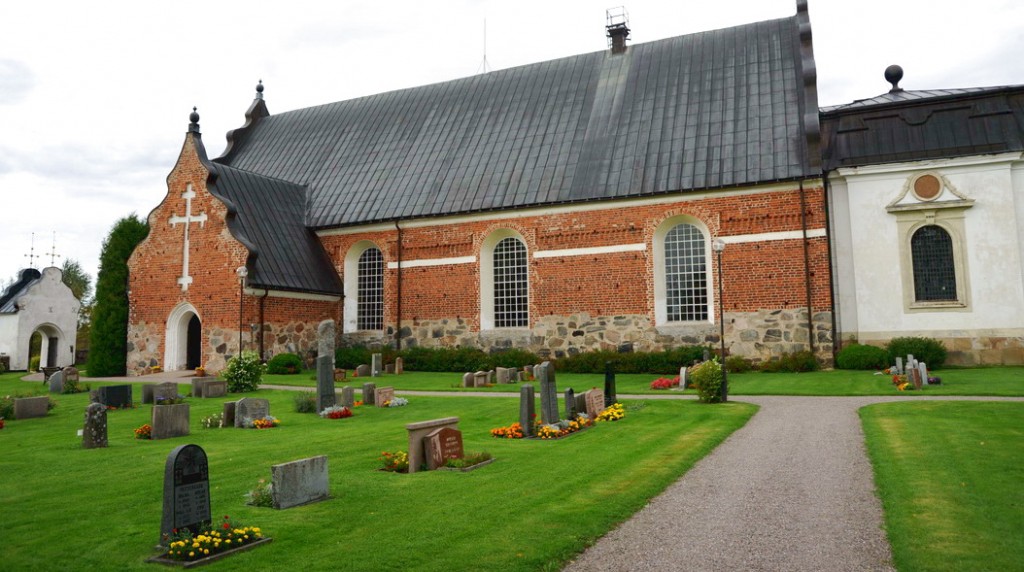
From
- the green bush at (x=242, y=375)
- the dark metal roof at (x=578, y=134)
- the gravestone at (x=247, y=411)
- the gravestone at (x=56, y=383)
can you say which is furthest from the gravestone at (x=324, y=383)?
the dark metal roof at (x=578, y=134)

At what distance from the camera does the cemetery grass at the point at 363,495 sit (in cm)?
521

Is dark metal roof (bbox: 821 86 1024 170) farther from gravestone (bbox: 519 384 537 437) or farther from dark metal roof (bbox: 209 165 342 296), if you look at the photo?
dark metal roof (bbox: 209 165 342 296)

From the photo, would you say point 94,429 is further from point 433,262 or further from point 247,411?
point 433,262

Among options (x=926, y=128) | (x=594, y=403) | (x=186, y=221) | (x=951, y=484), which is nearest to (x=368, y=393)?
(x=594, y=403)

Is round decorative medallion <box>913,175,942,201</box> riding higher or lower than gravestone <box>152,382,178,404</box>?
higher

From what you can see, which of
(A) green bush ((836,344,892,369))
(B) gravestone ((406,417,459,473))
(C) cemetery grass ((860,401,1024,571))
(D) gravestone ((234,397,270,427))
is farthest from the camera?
(A) green bush ((836,344,892,369))

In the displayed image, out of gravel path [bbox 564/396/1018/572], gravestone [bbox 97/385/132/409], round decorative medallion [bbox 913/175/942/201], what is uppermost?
round decorative medallion [bbox 913/175/942/201]

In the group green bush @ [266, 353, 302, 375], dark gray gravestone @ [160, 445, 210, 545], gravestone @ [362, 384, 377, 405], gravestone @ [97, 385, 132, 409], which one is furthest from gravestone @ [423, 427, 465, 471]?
green bush @ [266, 353, 302, 375]

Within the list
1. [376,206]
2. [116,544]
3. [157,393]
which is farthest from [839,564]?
[376,206]

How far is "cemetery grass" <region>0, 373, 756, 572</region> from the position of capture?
17.1 ft

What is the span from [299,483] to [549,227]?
1660cm

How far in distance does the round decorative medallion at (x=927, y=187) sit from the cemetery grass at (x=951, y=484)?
9.88m

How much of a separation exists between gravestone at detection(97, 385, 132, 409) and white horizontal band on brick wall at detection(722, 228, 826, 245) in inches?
635

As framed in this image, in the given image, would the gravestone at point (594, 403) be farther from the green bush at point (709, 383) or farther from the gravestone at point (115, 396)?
the gravestone at point (115, 396)
